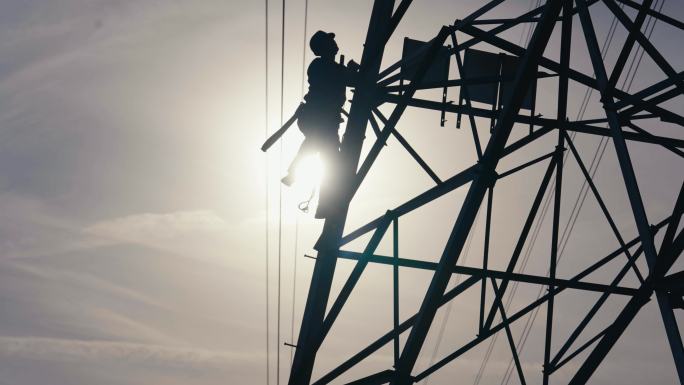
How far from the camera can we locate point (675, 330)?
7.66m

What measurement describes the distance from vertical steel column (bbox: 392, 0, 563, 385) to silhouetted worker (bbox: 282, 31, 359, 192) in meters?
2.67

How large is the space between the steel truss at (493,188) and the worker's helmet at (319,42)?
1.81 ft

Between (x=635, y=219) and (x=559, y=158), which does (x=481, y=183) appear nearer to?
(x=635, y=219)

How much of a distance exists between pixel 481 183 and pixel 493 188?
1.71 m

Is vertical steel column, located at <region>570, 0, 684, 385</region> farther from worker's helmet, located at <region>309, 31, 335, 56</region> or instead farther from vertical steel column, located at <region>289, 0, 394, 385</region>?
worker's helmet, located at <region>309, 31, 335, 56</region>

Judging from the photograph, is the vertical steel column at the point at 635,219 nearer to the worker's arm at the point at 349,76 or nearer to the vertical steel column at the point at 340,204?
the vertical steel column at the point at 340,204

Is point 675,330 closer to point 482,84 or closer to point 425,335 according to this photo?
point 425,335

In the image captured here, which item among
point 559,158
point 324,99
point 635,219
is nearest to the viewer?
point 635,219

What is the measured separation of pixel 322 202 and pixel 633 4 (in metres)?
5.01

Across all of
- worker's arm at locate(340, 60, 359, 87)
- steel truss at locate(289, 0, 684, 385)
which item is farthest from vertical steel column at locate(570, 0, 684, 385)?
worker's arm at locate(340, 60, 359, 87)

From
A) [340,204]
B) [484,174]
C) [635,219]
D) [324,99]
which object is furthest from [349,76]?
[635,219]

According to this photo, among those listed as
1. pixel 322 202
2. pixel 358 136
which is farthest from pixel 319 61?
pixel 322 202

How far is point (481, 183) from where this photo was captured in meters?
8.61

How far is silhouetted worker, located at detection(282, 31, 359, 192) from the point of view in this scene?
10812 millimetres
